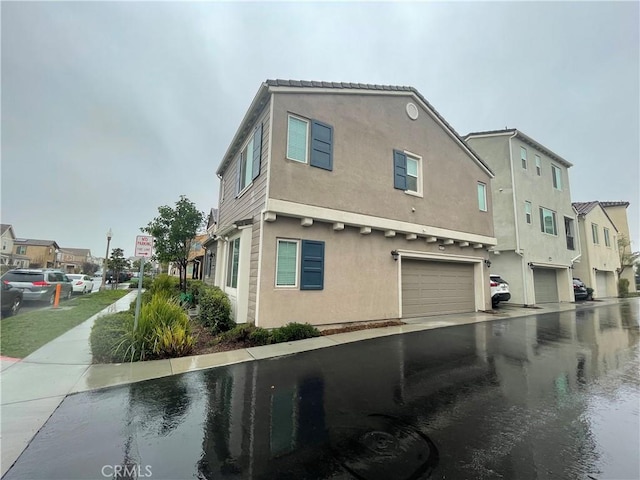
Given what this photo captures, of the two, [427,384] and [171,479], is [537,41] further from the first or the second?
[171,479]

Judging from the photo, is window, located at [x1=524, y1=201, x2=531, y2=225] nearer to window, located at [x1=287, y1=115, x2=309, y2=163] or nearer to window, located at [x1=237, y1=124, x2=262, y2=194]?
window, located at [x1=287, y1=115, x2=309, y2=163]

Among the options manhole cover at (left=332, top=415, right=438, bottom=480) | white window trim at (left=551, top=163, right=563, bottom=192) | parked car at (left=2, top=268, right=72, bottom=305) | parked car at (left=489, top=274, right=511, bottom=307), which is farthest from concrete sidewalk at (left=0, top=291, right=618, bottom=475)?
white window trim at (left=551, top=163, right=563, bottom=192)

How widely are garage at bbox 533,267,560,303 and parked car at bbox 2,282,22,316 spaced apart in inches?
1087

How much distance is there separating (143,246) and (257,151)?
4.51 meters

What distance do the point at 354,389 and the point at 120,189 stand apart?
25.3m

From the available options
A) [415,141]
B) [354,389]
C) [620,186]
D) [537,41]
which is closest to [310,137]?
[415,141]

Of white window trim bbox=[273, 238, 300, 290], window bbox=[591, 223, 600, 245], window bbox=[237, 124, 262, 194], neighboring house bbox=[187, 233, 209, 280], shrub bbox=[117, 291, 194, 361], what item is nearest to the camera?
shrub bbox=[117, 291, 194, 361]

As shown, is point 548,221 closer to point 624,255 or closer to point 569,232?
point 569,232

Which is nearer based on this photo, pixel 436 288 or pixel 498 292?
pixel 436 288

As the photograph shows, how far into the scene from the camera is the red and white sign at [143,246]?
6.62 meters

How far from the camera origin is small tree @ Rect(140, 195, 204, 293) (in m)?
15.0

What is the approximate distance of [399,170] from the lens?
11.0 meters

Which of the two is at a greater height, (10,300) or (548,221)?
(548,221)

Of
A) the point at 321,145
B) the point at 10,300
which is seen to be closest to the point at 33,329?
the point at 10,300
